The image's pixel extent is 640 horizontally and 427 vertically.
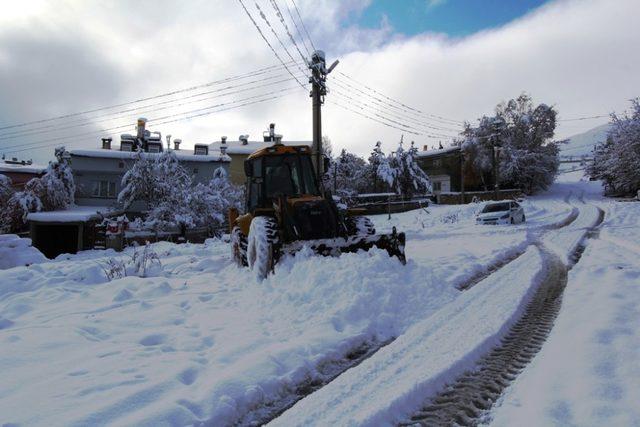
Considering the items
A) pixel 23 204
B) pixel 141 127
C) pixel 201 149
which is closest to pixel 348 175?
pixel 201 149

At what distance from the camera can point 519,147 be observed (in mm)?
50281

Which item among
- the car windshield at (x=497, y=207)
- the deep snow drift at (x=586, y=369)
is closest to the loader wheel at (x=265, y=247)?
the deep snow drift at (x=586, y=369)

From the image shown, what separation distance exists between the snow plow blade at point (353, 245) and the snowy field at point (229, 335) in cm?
35

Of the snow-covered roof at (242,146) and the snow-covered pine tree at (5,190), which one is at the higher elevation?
the snow-covered roof at (242,146)

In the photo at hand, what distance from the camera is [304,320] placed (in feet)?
18.4

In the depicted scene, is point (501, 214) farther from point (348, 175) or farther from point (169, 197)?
point (348, 175)

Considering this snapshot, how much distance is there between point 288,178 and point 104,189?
1141 inches

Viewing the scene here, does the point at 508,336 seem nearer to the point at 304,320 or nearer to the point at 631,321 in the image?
the point at 631,321

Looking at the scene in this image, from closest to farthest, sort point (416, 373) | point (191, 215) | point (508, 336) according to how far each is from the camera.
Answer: point (416, 373) → point (508, 336) → point (191, 215)

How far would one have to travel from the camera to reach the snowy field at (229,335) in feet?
11.1

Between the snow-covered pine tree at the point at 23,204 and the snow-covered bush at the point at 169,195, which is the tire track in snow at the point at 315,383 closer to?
the snow-covered bush at the point at 169,195

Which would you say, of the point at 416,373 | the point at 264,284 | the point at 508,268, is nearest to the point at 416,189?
the point at 508,268

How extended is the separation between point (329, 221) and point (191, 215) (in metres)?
19.6

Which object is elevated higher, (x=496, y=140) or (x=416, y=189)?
(x=496, y=140)
